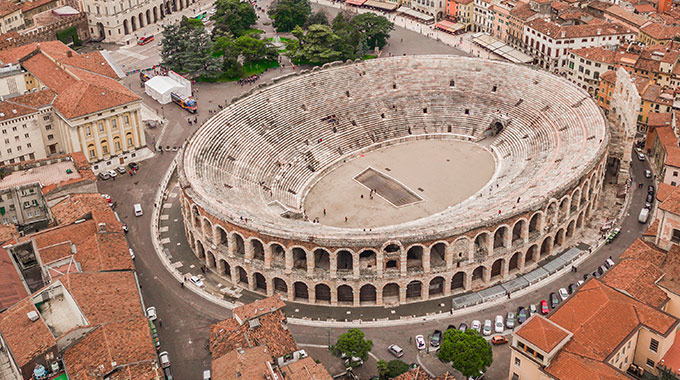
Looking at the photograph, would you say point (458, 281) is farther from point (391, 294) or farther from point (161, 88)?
point (161, 88)

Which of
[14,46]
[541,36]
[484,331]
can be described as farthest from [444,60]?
[14,46]

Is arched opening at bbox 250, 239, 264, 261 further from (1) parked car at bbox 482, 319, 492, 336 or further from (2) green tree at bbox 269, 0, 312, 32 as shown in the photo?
(2) green tree at bbox 269, 0, 312, 32

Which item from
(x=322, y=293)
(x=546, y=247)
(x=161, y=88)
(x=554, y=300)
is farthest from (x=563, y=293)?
(x=161, y=88)

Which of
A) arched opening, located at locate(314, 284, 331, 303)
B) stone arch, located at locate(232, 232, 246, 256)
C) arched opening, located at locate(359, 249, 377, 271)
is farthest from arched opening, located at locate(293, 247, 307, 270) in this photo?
arched opening, located at locate(359, 249, 377, 271)

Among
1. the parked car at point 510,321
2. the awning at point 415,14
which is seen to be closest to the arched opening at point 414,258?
the parked car at point 510,321

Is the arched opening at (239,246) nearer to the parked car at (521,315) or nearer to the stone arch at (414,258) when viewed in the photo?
the stone arch at (414,258)

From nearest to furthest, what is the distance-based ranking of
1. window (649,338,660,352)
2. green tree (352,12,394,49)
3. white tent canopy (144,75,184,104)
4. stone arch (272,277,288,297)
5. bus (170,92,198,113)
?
window (649,338,660,352) < stone arch (272,277,288,297) < bus (170,92,198,113) < white tent canopy (144,75,184,104) < green tree (352,12,394,49)

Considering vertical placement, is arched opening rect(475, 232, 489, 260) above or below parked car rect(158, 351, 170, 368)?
above
